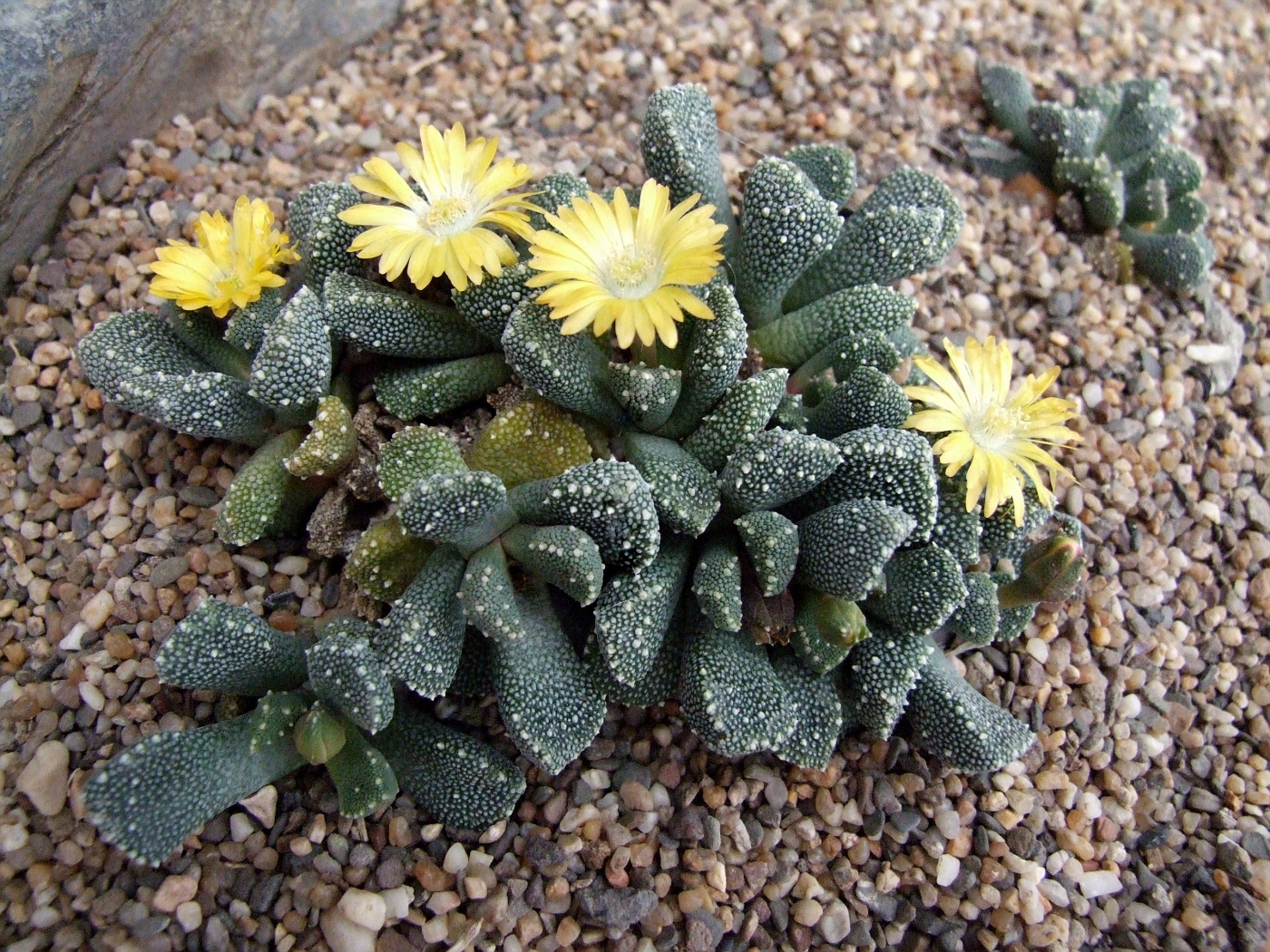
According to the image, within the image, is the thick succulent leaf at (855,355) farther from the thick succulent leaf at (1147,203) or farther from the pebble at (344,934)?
the pebble at (344,934)

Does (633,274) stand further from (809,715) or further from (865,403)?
(809,715)

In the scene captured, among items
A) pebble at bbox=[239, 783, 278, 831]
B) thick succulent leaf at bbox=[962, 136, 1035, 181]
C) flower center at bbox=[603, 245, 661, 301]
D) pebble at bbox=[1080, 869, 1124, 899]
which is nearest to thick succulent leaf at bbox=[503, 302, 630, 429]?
flower center at bbox=[603, 245, 661, 301]

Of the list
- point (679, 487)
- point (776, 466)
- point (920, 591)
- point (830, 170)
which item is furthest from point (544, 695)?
point (830, 170)

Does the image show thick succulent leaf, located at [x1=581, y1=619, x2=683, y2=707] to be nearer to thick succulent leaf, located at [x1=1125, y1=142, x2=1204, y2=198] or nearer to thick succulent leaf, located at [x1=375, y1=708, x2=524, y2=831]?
thick succulent leaf, located at [x1=375, y1=708, x2=524, y2=831]

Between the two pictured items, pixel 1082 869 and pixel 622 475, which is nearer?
pixel 622 475

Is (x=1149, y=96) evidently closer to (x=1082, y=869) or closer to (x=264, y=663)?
(x=1082, y=869)

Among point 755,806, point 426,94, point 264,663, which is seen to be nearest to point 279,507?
point 264,663

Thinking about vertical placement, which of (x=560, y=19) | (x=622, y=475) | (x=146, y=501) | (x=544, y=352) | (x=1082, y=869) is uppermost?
(x=560, y=19)

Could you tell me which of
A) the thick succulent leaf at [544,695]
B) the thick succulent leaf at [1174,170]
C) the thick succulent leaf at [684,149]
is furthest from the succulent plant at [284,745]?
the thick succulent leaf at [1174,170]
